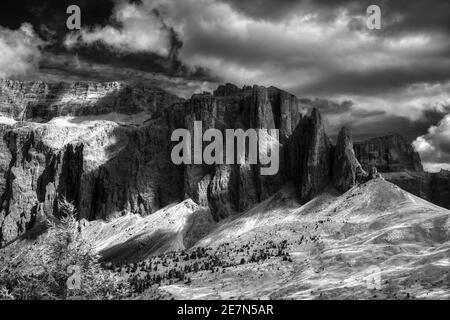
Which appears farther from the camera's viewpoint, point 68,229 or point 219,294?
point 219,294

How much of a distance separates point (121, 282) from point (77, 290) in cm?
495

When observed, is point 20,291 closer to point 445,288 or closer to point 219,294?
point 445,288

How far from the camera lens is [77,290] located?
6019 cm
